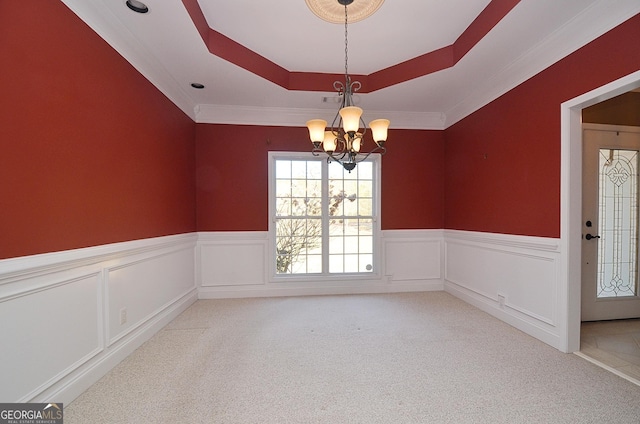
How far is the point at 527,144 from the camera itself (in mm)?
2840

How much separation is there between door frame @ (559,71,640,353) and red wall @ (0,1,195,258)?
12.3 ft

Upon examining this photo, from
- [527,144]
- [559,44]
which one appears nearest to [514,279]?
[527,144]

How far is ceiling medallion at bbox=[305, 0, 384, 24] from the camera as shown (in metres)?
2.24

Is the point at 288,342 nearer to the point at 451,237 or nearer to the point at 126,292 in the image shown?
the point at 126,292

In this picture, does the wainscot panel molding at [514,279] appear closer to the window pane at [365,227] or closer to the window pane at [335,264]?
the window pane at [365,227]

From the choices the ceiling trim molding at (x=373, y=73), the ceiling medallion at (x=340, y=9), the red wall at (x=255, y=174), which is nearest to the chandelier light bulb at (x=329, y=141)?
the ceiling medallion at (x=340, y=9)

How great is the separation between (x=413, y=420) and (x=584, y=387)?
4.27ft

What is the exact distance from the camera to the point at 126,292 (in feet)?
7.86

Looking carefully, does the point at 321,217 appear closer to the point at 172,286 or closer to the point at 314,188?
the point at 314,188

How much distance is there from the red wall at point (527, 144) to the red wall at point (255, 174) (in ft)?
2.11

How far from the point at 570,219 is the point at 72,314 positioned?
3.81 metres

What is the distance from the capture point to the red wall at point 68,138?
1.47 meters

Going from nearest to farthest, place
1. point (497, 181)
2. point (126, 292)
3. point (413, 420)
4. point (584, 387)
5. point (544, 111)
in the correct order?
point (413, 420) → point (584, 387) → point (126, 292) → point (544, 111) → point (497, 181)

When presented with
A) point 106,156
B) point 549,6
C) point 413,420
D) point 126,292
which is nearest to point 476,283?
point 413,420
